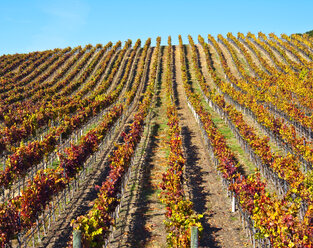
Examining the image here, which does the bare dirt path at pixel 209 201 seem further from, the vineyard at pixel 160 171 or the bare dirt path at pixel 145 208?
the bare dirt path at pixel 145 208

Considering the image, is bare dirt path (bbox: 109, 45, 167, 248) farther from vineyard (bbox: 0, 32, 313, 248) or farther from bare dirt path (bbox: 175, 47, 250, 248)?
bare dirt path (bbox: 175, 47, 250, 248)

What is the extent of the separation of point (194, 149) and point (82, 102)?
66.9 feet

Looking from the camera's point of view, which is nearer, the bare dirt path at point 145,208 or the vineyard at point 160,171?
the vineyard at point 160,171

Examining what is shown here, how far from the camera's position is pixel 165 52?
9162 centimetres

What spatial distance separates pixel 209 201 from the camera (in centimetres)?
1952

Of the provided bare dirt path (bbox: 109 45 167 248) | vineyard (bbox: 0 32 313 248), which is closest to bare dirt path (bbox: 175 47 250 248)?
vineyard (bbox: 0 32 313 248)

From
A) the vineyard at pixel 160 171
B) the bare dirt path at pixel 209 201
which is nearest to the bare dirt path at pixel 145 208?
the vineyard at pixel 160 171

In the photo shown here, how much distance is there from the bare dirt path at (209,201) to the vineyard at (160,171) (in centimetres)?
7

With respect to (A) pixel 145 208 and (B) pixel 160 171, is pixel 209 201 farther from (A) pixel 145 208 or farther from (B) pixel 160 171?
(B) pixel 160 171

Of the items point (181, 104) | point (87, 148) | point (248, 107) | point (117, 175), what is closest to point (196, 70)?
point (181, 104)

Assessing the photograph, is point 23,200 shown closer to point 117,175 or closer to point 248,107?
point 117,175

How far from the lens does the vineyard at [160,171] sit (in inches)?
532

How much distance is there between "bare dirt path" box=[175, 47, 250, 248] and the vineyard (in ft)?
0.22

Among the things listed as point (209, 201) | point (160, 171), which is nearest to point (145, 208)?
point (209, 201)
